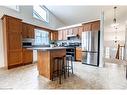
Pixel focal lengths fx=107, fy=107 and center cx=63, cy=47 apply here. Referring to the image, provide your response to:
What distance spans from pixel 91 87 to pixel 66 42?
5.21 metres

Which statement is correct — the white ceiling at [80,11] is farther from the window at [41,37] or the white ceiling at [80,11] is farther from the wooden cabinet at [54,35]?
the window at [41,37]

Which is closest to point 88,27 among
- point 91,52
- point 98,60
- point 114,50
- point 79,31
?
point 79,31

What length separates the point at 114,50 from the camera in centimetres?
923

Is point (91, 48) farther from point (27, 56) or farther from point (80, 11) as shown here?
point (27, 56)

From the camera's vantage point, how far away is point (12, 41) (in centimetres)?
463

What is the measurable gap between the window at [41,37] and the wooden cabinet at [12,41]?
65.0 inches

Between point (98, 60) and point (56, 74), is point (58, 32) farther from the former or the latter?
point (56, 74)

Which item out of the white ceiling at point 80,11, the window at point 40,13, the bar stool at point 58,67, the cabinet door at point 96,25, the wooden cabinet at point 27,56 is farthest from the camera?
the window at point 40,13

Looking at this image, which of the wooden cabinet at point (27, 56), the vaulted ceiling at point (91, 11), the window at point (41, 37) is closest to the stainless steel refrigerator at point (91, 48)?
the vaulted ceiling at point (91, 11)

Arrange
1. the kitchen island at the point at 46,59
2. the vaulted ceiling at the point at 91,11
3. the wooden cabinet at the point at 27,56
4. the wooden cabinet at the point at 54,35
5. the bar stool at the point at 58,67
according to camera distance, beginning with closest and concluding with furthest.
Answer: the kitchen island at the point at 46,59 → the bar stool at the point at 58,67 → the wooden cabinet at the point at 27,56 → the vaulted ceiling at the point at 91,11 → the wooden cabinet at the point at 54,35

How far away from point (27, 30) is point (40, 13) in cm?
222

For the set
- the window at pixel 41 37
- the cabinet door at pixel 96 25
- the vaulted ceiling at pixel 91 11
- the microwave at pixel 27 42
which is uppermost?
the vaulted ceiling at pixel 91 11

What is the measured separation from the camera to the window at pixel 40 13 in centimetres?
686

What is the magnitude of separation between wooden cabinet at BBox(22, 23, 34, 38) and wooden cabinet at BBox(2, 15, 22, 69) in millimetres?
383
